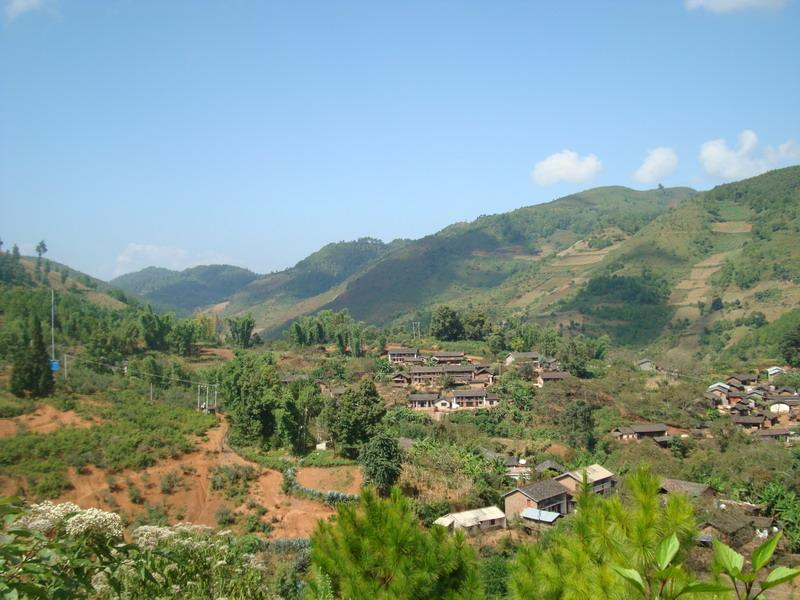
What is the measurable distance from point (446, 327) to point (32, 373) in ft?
113

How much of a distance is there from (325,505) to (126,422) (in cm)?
975

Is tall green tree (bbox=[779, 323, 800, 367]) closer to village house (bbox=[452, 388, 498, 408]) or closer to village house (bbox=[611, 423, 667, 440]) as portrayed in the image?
village house (bbox=[611, 423, 667, 440])

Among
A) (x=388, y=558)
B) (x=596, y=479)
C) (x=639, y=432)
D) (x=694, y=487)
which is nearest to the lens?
(x=388, y=558)

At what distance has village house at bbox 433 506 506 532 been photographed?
20.0 metres

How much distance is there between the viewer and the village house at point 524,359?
44.3m

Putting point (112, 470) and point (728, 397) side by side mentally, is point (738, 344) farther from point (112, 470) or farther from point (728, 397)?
point (112, 470)

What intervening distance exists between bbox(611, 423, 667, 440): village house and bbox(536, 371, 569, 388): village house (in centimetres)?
725

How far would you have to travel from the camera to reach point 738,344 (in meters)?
57.5

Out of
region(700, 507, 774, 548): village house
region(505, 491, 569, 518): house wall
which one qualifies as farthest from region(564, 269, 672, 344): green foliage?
region(505, 491, 569, 518): house wall

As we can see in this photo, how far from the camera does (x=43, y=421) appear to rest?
24297mm

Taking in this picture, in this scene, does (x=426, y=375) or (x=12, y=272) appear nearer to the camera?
(x=426, y=375)

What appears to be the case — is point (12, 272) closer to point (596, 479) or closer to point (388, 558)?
point (596, 479)

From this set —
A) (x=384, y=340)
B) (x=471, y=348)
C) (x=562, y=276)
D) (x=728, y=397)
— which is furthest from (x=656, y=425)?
(x=562, y=276)

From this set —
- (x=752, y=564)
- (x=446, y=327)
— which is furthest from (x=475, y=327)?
(x=752, y=564)
